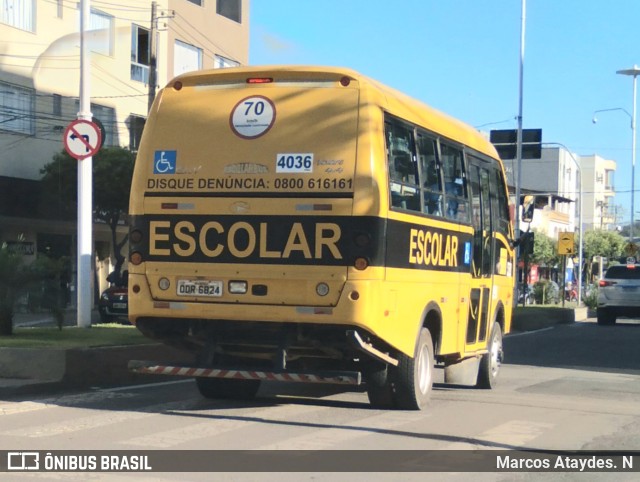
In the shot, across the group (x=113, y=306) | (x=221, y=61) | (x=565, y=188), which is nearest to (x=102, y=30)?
(x=221, y=61)

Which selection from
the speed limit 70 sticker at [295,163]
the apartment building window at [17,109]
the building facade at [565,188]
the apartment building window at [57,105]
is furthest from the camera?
the building facade at [565,188]

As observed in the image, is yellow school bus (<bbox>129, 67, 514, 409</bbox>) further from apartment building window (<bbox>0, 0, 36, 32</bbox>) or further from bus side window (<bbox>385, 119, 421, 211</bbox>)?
apartment building window (<bbox>0, 0, 36, 32</bbox>)

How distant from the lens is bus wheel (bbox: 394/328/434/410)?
955 centimetres

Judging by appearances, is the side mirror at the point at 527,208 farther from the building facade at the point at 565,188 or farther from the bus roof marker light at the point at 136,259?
the building facade at the point at 565,188

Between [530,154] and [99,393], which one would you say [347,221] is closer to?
[99,393]

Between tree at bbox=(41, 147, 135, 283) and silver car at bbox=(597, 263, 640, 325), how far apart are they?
16290 mm

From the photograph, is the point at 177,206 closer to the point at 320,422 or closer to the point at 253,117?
the point at 253,117

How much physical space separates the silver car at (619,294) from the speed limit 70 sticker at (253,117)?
2388cm

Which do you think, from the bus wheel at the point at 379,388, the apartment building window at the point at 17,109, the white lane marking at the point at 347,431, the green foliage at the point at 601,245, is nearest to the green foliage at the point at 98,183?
the apartment building window at the point at 17,109

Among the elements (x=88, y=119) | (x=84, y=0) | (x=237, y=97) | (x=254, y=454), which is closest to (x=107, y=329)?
(x=88, y=119)

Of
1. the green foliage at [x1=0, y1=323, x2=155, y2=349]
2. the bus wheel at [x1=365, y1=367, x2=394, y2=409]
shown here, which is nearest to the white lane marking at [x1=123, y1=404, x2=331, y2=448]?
the bus wheel at [x1=365, y1=367, x2=394, y2=409]

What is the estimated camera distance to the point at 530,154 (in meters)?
40.8

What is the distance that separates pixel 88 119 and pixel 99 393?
208 inches

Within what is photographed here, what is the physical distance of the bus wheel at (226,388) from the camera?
34.4ft
